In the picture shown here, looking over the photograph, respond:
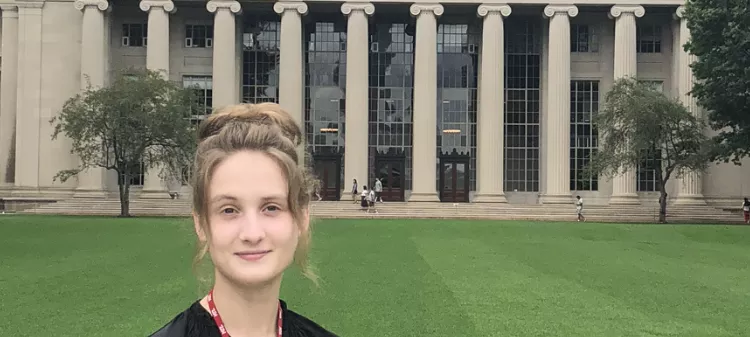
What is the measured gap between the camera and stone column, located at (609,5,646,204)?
168 feet

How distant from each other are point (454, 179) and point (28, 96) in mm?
31382

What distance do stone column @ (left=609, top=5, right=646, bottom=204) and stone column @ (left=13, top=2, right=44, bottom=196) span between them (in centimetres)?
4064

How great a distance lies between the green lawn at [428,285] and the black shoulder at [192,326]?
583mm

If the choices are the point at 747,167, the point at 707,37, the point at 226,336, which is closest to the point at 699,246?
the point at 707,37

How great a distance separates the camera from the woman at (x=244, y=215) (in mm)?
2414

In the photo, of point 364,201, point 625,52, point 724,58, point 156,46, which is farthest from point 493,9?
point 156,46

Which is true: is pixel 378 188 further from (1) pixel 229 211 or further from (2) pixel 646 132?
(1) pixel 229 211

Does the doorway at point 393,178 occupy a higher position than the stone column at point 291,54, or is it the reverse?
the stone column at point 291,54

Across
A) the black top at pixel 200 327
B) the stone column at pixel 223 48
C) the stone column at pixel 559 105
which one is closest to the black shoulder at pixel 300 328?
the black top at pixel 200 327

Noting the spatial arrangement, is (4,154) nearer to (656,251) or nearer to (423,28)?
(423,28)

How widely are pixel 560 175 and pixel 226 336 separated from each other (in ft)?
167

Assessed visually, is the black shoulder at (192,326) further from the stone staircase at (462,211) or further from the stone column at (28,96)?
the stone column at (28,96)

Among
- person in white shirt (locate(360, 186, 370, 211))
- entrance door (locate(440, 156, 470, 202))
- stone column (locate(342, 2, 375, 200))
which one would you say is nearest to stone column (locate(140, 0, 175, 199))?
stone column (locate(342, 2, 375, 200))

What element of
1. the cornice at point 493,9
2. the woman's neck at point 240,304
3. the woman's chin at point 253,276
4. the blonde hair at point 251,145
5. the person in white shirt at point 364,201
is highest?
the cornice at point 493,9
